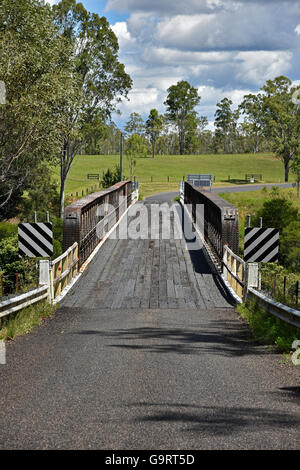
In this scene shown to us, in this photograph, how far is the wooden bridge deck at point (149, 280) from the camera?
13.5 metres

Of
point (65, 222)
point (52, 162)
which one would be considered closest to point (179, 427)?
point (65, 222)

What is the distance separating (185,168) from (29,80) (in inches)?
3309

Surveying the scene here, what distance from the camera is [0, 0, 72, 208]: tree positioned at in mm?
21000

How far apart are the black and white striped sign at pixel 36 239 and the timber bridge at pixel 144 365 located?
1.86ft

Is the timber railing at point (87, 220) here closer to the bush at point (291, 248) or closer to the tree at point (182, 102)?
the bush at point (291, 248)

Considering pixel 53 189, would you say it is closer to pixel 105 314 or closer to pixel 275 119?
pixel 105 314

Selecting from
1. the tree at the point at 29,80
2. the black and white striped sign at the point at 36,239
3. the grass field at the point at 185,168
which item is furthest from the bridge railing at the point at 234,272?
the grass field at the point at 185,168

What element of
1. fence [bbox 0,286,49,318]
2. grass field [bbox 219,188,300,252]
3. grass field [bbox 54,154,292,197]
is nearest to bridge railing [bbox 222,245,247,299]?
fence [bbox 0,286,49,318]

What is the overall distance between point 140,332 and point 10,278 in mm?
14936

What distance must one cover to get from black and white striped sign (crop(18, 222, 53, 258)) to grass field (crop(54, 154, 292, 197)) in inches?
2511

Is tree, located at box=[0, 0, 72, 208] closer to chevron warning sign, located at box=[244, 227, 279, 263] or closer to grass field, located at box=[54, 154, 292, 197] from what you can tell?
chevron warning sign, located at box=[244, 227, 279, 263]

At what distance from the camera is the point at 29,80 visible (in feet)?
71.8

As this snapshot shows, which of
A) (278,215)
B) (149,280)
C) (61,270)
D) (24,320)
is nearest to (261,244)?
(149,280)

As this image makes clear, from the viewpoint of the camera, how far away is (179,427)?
179 inches
